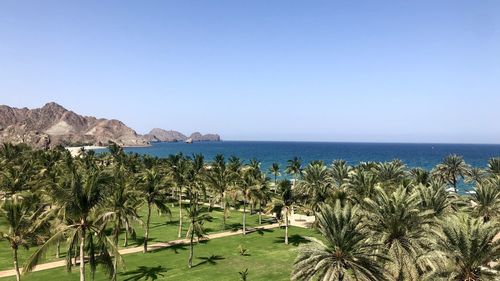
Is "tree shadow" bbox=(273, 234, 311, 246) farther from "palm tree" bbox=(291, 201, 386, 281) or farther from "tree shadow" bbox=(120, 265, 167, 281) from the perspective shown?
"palm tree" bbox=(291, 201, 386, 281)

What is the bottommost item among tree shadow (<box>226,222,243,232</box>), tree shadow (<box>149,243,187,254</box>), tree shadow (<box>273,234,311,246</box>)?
tree shadow (<box>226,222,243,232</box>)

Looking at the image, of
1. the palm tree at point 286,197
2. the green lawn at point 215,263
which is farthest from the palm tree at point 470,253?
the palm tree at point 286,197

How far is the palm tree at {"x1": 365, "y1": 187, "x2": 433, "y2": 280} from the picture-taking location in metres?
32.7

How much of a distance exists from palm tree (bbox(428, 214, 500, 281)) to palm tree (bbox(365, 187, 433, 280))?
3.29 m

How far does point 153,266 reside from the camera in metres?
46.1

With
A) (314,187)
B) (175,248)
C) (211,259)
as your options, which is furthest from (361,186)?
(175,248)

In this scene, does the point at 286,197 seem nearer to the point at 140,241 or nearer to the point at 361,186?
the point at 361,186

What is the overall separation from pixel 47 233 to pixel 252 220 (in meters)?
43.6

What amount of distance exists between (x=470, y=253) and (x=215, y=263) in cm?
3036

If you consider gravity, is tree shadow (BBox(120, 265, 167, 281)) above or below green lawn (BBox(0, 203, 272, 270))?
above

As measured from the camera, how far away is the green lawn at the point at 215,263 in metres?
42.9

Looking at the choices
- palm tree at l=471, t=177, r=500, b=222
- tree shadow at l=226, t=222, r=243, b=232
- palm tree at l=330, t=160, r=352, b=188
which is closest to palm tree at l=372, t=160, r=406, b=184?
palm tree at l=330, t=160, r=352, b=188

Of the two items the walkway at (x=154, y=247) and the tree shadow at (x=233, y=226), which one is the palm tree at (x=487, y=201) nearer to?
the walkway at (x=154, y=247)

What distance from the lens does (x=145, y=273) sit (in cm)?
4369
